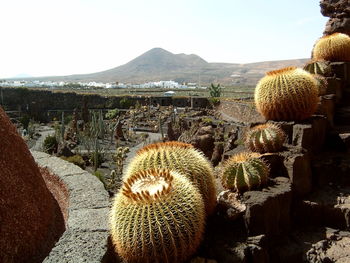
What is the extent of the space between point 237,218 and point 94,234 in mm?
1731

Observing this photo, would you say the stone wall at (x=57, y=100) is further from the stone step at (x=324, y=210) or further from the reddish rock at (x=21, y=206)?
the reddish rock at (x=21, y=206)

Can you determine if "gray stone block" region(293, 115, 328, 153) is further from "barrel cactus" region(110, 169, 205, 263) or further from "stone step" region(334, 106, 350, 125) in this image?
"barrel cactus" region(110, 169, 205, 263)

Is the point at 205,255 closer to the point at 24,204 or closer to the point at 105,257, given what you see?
the point at 105,257

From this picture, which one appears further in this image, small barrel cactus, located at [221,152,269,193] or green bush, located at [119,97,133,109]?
green bush, located at [119,97,133,109]

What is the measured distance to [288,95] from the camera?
5.94m

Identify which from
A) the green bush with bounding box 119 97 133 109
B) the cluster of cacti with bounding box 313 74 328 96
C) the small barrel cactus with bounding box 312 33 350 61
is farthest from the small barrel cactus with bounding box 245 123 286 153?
the green bush with bounding box 119 97 133 109

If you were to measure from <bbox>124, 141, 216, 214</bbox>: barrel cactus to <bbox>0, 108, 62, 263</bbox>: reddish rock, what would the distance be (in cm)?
92

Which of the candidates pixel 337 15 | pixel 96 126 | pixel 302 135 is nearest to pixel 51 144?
pixel 96 126

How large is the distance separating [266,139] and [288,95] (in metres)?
0.84

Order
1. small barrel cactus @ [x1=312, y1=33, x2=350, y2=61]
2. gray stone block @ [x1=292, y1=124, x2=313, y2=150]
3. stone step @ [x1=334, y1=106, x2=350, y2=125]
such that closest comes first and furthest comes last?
1. gray stone block @ [x1=292, y1=124, x2=313, y2=150]
2. stone step @ [x1=334, y1=106, x2=350, y2=125]
3. small barrel cactus @ [x1=312, y1=33, x2=350, y2=61]

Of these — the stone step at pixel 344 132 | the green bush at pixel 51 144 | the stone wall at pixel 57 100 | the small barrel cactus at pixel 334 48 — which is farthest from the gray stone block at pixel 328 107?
the stone wall at pixel 57 100

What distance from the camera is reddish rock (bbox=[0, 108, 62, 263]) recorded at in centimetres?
326

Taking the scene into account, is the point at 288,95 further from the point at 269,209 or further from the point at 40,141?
the point at 40,141

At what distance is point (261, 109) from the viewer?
251 inches
